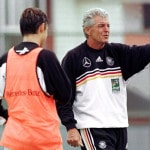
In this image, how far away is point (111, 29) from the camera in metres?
10.4

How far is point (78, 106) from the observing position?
23.4ft

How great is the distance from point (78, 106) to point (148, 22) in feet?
11.9

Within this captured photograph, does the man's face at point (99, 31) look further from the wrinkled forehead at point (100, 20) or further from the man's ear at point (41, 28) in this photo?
the man's ear at point (41, 28)

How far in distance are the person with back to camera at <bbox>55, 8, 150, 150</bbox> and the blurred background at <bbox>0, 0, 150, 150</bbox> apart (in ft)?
10.0

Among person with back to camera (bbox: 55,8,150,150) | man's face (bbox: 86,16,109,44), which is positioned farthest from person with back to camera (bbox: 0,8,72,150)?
man's face (bbox: 86,16,109,44)

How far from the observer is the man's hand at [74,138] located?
22.5 ft

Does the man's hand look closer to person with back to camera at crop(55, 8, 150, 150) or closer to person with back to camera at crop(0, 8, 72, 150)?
person with back to camera at crop(55, 8, 150, 150)

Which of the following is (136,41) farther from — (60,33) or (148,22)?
(60,33)

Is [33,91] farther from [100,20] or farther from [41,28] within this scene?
[100,20]

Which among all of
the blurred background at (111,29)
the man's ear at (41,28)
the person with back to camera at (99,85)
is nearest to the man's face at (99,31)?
the person with back to camera at (99,85)

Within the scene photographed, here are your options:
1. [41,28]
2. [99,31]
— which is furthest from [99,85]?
[41,28]

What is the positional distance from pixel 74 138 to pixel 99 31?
38.1 inches

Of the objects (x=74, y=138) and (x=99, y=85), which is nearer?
(x=74, y=138)

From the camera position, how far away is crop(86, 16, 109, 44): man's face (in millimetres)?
7121
